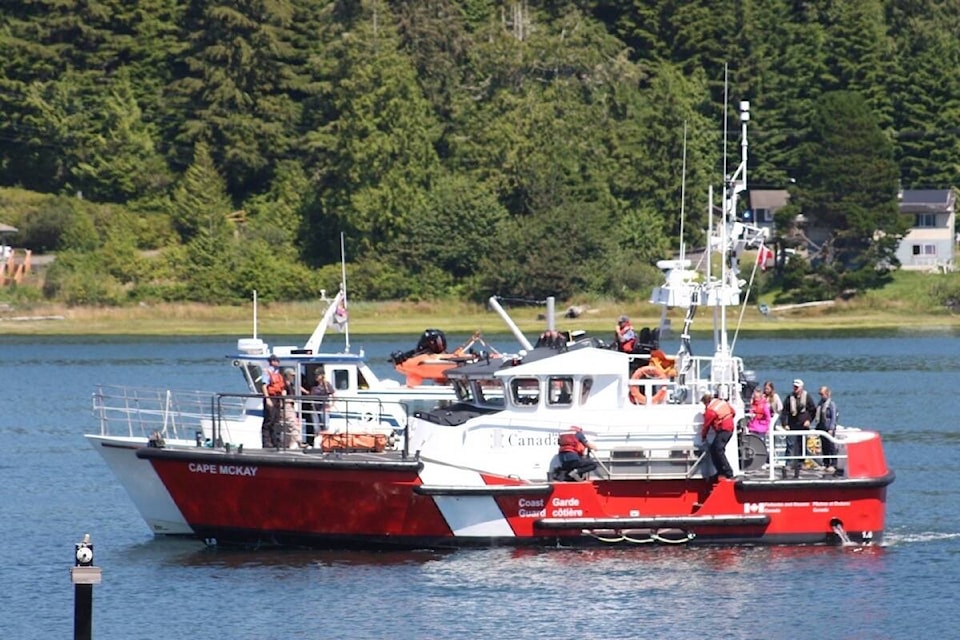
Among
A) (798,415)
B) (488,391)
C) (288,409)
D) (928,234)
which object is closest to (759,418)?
(798,415)

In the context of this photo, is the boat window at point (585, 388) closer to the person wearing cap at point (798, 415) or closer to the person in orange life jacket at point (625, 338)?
the person in orange life jacket at point (625, 338)

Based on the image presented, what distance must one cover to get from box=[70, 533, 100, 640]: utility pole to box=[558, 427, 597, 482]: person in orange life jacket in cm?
788

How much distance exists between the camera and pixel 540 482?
92.2 ft

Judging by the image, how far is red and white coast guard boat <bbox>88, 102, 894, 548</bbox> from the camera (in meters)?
28.0

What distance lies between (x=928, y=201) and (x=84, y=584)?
7243 centimetres

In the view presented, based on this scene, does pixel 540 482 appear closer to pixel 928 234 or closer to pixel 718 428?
pixel 718 428

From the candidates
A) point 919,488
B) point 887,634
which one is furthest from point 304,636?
point 919,488

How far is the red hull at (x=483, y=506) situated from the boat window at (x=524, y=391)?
1.25m

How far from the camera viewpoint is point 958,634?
24.8 metres

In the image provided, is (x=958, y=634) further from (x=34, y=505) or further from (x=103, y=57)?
(x=103, y=57)

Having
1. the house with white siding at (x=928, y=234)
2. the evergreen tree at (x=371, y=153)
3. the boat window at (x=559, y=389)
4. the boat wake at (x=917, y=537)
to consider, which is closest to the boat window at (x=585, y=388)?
the boat window at (x=559, y=389)

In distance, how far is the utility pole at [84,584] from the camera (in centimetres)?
2211

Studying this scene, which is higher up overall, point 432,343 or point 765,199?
point 765,199

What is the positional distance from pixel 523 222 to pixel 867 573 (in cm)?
5631
